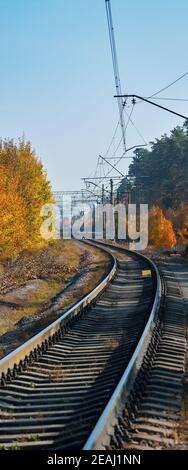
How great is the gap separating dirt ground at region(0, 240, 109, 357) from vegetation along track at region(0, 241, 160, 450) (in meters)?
1.01


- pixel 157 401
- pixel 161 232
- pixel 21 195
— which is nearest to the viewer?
pixel 157 401

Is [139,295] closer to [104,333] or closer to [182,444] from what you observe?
[104,333]

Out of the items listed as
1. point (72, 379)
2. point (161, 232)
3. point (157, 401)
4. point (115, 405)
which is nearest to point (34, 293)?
point (72, 379)

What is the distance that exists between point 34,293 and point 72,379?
40.9ft

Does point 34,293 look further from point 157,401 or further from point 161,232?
point 161,232

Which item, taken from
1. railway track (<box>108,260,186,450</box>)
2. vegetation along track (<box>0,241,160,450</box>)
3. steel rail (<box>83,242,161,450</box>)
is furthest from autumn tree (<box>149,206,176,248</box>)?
steel rail (<box>83,242,161,450</box>)

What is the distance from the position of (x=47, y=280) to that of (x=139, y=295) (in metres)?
7.65

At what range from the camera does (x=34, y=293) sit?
822 inches

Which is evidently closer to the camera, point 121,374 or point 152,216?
point 121,374

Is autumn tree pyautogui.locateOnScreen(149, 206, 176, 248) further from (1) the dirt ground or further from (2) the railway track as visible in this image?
(2) the railway track

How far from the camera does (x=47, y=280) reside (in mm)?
25391

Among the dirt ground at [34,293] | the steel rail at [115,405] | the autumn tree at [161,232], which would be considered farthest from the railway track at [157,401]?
the autumn tree at [161,232]

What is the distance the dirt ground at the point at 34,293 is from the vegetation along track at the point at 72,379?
1.01 metres
